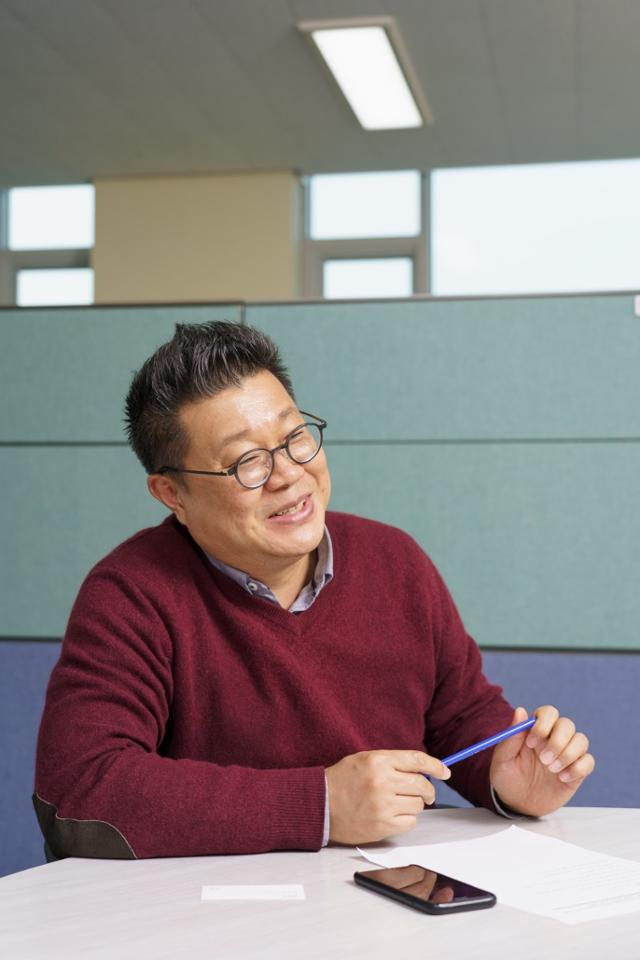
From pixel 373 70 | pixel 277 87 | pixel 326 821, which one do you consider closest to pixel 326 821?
pixel 326 821

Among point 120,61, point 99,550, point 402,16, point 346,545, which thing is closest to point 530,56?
point 402,16

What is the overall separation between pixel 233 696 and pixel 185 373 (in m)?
0.40

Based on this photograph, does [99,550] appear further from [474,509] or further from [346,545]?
[346,545]

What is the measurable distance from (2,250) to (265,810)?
19.2 ft

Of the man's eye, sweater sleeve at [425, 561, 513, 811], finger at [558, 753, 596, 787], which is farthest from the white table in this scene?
the man's eye

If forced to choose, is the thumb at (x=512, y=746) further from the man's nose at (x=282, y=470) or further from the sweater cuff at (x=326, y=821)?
the man's nose at (x=282, y=470)

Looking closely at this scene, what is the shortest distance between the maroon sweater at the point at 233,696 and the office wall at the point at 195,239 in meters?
4.71

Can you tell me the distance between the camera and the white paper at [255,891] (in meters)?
0.97

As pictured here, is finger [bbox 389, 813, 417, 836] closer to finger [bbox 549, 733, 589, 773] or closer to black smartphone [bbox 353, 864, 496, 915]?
black smartphone [bbox 353, 864, 496, 915]

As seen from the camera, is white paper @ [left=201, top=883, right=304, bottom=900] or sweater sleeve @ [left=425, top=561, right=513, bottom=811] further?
sweater sleeve @ [left=425, top=561, right=513, bottom=811]

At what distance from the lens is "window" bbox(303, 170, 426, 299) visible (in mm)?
6043

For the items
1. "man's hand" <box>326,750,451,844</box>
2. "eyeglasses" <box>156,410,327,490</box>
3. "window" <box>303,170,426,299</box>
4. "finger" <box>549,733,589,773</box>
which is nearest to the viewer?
"man's hand" <box>326,750,451,844</box>

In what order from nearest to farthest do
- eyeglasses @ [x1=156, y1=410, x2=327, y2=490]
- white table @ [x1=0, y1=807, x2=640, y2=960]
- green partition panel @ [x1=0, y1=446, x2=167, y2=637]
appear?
white table @ [x1=0, y1=807, x2=640, y2=960] < eyeglasses @ [x1=156, y1=410, x2=327, y2=490] < green partition panel @ [x1=0, y1=446, x2=167, y2=637]

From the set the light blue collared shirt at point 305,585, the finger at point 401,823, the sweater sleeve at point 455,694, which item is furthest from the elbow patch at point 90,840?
the sweater sleeve at point 455,694
